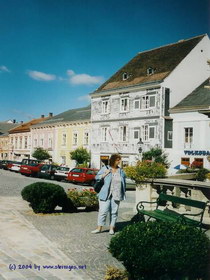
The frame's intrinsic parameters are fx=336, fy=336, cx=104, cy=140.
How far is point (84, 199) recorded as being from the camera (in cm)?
1112

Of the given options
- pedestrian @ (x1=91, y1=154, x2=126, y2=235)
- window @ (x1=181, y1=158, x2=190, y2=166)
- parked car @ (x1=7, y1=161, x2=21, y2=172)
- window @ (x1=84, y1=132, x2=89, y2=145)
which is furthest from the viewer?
window @ (x1=84, y1=132, x2=89, y2=145)

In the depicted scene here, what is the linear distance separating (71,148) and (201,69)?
19316mm

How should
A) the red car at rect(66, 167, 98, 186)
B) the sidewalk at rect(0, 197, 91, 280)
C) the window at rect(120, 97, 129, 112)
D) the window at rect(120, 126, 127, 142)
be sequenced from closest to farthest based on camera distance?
the sidewalk at rect(0, 197, 91, 280) < the red car at rect(66, 167, 98, 186) < the window at rect(120, 97, 129, 112) < the window at rect(120, 126, 127, 142)

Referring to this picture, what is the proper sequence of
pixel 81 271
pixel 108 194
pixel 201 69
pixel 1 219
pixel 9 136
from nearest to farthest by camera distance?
pixel 81 271 < pixel 108 194 < pixel 1 219 < pixel 201 69 < pixel 9 136

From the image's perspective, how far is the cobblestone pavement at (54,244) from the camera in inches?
209

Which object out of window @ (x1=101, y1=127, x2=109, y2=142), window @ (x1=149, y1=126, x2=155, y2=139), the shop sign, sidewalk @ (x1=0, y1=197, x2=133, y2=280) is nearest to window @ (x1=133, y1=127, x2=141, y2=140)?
window @ (x1=149, y1=126, x2=155, y2=139)

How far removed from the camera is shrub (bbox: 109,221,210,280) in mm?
3902

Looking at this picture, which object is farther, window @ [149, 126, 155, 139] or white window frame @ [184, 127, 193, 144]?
window @ [149, 126, 155, 139]

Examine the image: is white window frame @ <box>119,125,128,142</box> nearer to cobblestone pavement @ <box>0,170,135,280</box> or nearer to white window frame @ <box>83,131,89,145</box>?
white window frame @ <box>83,131,89,145</box>

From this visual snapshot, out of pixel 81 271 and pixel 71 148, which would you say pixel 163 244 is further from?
pixel 71 148

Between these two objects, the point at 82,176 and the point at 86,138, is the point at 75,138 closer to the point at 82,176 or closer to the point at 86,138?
the point at 86,138

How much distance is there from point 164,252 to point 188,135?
27.7 metres

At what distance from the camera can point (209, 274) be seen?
4.02 metres

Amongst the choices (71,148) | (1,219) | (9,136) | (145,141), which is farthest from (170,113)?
(9,136)
